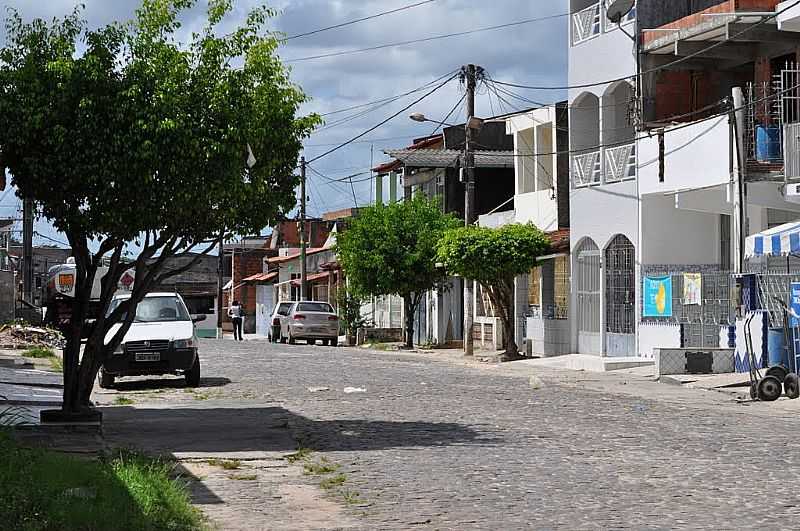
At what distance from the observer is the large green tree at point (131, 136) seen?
14062mm

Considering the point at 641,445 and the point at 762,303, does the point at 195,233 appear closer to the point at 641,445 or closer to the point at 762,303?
the point at 641,445

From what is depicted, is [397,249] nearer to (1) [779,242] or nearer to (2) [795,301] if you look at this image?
(2) [795,301]

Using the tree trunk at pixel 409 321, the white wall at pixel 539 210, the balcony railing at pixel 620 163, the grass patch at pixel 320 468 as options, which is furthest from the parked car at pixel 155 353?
the tree trunk at pixel 409 321

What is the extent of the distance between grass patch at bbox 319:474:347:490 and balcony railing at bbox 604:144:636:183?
21.4 metres

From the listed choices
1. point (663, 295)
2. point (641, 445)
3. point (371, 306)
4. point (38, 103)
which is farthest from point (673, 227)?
point (371, 306)

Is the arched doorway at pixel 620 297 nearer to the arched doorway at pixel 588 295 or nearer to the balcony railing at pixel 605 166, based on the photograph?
→ the arched doorway at pixel 588 295

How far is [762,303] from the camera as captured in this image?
2400cm

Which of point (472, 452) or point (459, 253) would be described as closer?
point (472, 452)

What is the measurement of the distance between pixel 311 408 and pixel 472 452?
18.8ft

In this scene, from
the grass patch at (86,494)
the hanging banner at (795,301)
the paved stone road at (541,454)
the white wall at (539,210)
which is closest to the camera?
the grass patch at (86,494)

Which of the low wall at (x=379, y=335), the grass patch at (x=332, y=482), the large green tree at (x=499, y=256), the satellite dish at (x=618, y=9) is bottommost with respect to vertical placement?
the grass patch at (x=332, y=482)

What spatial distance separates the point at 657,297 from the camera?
98.5 feet

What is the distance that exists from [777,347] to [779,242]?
2.43 meters

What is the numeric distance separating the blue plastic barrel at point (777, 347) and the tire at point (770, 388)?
6.52 feet
